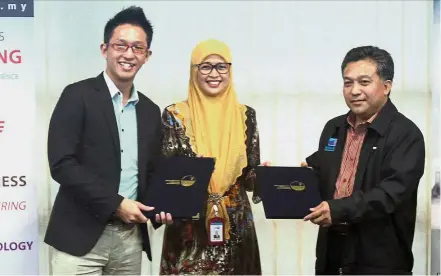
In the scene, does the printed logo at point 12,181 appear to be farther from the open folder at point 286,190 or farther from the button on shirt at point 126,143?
the open folder at point 286,190

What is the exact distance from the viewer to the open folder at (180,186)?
224 centimetres

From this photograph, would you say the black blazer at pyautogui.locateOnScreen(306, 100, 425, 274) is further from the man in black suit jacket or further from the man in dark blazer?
the man in black suit jacket

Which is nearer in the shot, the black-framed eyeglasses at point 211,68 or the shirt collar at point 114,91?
the shirt collar at point 114,91

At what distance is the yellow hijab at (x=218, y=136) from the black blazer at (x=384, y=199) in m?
0.48

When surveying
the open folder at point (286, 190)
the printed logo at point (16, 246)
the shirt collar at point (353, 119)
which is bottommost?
the printed logo at point (16, 246)

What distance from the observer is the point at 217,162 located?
2.45 meters

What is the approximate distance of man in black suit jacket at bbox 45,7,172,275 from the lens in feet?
7.08

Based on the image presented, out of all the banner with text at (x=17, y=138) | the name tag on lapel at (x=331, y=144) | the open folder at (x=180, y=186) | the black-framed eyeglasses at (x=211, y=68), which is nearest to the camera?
the open folder at (x=180, y=186)

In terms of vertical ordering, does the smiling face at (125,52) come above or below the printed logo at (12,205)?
above

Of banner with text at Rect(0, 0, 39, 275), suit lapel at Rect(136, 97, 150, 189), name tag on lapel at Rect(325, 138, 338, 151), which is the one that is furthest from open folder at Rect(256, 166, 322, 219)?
banner with text at Rect(0, 0, 39, 275)

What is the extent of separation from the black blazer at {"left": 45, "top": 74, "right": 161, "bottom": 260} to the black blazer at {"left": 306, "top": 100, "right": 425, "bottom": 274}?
0.91 metres

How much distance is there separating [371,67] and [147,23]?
1.03 m

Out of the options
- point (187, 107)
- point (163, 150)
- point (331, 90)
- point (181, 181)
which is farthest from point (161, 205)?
point (331, 90)

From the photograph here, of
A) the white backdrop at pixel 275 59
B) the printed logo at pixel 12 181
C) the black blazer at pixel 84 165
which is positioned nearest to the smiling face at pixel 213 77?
the white backdrop at pixel 275 59
